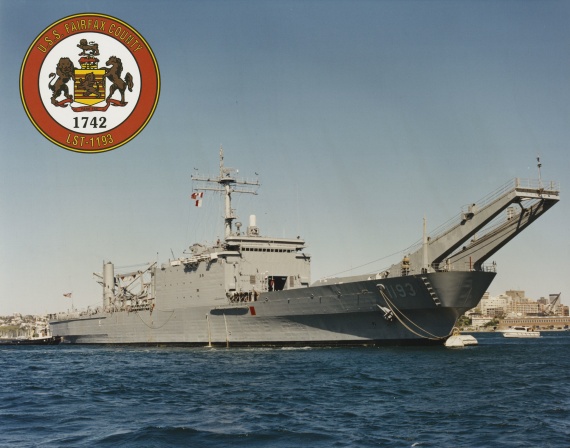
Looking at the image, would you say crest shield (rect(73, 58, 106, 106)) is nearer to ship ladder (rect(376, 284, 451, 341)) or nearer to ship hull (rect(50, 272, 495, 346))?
ship hull (rect(50, 272, 495, 346))

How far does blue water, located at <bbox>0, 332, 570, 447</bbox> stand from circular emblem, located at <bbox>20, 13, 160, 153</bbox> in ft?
20.1

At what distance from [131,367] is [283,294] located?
9.29 metres

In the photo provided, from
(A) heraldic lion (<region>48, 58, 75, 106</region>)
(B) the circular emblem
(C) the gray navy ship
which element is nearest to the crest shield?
(B) the circular emblem

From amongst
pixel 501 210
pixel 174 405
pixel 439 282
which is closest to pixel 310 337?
pixel 439 282

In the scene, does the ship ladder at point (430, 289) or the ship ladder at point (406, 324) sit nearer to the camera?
the ship ladder at point (430, 289)

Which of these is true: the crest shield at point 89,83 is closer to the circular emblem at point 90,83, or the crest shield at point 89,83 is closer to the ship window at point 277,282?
the circular emblem at point 90,83

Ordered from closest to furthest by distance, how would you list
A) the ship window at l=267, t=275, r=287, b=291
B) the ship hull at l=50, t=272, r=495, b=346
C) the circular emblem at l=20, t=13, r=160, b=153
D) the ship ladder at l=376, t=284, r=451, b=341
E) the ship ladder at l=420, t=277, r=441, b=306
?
1. the circular emblem at l=20, t=13, r=160, b=153
2. the ship ladder at l=420, t=277, r=441, b=306
3. the ship hull at l=50, t=272, r=495, b=346
4. the ship ladder at l=376, t=284, r=451, b=341
5. the ship window at l=267, t=275, r=287, b=291

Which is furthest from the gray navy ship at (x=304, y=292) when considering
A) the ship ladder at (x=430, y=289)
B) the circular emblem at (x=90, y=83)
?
the circular emblem at (x=90, y=83)

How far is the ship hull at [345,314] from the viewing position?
2777 cm

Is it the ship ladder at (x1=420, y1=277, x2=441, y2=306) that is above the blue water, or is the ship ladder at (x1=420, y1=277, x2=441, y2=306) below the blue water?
above

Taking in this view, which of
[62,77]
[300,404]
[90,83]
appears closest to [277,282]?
[300,404]

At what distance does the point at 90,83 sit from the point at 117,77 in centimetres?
65

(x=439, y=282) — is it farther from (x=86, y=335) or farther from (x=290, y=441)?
(x=86, y=335)

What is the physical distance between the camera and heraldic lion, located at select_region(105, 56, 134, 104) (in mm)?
13070
